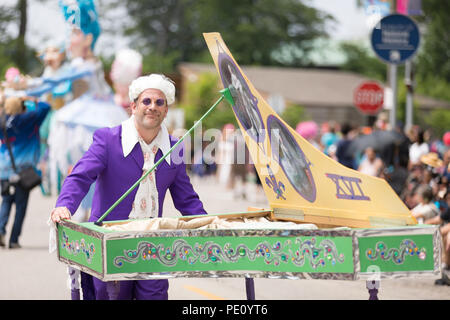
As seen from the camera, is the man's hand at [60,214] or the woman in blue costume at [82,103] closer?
the man's hand at [60,214]

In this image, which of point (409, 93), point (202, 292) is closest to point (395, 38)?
point (409, 93)

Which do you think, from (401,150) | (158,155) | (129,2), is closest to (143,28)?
(129,2)

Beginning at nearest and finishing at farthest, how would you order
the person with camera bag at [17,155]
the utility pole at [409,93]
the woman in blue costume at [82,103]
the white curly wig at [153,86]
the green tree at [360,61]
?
the white curly wig at [153,86] → the person with camera bag at [17,155] → the woman in blue costume at [82,103] → the utility pole at [409,93] → the green tree at [360,61]

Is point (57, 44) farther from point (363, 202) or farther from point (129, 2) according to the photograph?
point (129, 2)

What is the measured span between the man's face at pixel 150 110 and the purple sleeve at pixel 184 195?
370 millimetres

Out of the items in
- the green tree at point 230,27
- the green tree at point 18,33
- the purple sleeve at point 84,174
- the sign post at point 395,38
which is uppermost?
the green tree at point 230,27

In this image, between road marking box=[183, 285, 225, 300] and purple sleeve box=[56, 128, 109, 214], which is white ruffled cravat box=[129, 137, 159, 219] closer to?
purple sleeve box=[56, 128, 109, 214]

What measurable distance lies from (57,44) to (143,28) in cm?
6736

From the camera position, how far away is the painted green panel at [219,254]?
4969 mm

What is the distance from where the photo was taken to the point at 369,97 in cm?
1750

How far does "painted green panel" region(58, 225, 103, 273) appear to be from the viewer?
502cm

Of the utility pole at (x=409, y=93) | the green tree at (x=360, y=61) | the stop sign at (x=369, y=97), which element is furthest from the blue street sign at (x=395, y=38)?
the green tree at (x=360, y=61)

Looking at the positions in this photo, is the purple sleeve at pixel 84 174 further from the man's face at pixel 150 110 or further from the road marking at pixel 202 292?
the road marking at pixel 202 292

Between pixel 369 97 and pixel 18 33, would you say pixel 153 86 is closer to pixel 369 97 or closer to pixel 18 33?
pixel 369 97
